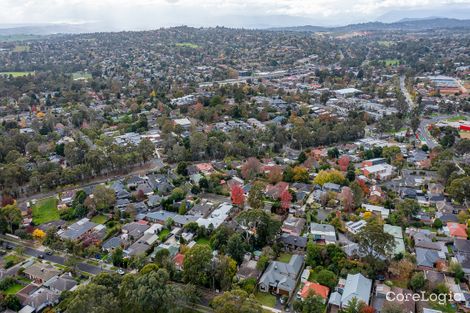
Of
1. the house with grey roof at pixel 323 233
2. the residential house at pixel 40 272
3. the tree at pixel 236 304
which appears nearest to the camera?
the tree at pixel 236 304

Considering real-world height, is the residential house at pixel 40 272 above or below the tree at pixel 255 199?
below

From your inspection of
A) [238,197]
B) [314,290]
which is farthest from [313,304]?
[238,197]

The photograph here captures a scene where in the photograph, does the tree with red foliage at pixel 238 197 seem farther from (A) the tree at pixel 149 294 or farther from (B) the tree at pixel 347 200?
(A) the tree at pixel 149 294

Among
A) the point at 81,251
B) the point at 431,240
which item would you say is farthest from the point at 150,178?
the point at 431,240

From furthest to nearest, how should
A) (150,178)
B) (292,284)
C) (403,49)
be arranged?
(403,49)
(150,178)
(292,284)

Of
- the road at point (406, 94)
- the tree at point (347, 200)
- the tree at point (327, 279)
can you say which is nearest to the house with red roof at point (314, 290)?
the tree at point (327, 279)

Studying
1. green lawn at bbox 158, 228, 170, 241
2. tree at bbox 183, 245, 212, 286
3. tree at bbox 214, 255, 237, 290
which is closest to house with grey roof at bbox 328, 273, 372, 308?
tree at bbox 214, 255, 237, 290

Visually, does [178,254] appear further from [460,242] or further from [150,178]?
[460,242]
